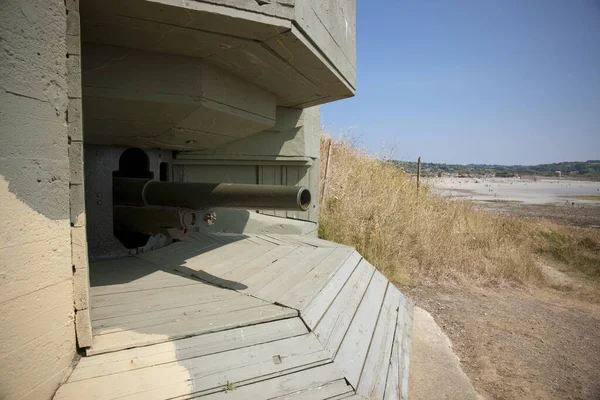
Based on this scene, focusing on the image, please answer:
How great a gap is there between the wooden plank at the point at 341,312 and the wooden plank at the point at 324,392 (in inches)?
7.9

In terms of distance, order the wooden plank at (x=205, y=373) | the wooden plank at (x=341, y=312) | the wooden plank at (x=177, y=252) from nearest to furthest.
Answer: the wooden plank at (x=205, y=373), the wooden plank at (x=341, y=312), the wooden plank at (x=177, y=252)

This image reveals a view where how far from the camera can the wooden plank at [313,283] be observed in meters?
2.44

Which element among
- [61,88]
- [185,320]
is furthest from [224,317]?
[61,88]

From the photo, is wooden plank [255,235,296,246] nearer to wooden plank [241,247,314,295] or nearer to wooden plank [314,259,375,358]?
Answer: wooden plank [241,247,314,295]

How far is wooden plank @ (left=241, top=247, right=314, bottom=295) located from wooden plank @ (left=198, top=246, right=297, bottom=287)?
1.6 inches

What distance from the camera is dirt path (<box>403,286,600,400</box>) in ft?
11.8

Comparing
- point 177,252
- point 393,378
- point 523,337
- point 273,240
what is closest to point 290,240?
point 273,240

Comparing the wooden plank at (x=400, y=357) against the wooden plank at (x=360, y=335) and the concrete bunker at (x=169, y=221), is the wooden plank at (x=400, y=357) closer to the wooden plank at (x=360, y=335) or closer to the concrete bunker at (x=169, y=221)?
the concrete bunker at (x=169, y=221)

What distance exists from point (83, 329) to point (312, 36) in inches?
87.2

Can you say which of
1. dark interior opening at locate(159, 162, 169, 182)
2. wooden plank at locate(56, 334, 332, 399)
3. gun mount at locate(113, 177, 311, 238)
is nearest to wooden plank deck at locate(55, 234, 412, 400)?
wooden plank at locate(56, 334, 332, 399)

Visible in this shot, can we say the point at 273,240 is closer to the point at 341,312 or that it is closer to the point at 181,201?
the point at 181,201

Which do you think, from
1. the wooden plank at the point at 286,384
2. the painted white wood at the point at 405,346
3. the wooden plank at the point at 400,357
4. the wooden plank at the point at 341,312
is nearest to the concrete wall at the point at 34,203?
the wooden plank at the point at 286,384

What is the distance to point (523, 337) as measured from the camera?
4621mm

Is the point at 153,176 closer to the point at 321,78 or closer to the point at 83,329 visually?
the point at 321,78
